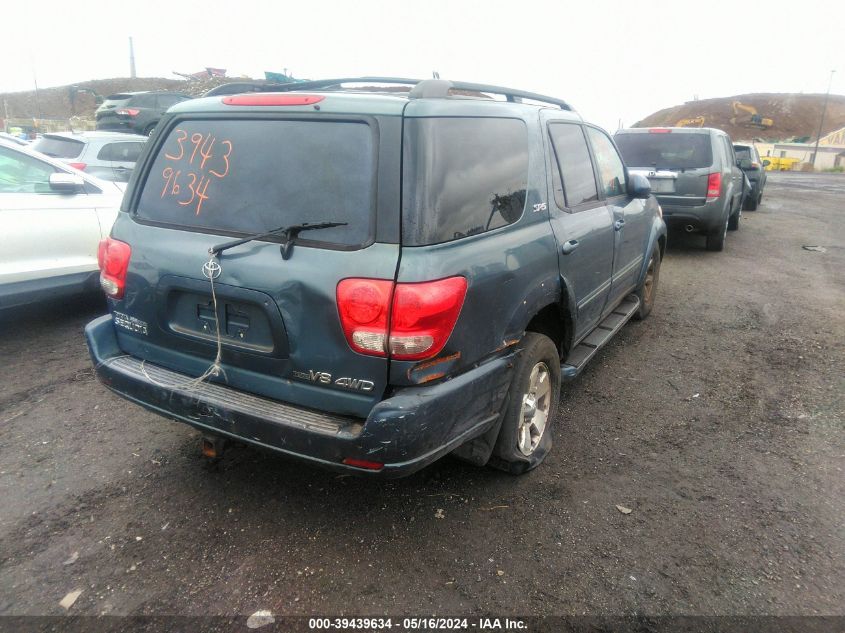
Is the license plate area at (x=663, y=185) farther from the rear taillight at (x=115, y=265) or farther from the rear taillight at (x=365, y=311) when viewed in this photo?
the rear taillight at (x=115, y=265)

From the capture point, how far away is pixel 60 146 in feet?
29.8

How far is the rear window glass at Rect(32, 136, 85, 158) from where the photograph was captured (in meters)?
8.99

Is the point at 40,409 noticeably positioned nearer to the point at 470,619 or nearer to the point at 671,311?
the point at 470,619

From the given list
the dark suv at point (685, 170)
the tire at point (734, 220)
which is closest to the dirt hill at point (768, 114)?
the tire at point (734, 220)

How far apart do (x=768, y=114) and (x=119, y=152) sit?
4343 inches

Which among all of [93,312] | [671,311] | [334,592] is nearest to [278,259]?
[334,592]

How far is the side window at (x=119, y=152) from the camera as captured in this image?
9180 millimetres

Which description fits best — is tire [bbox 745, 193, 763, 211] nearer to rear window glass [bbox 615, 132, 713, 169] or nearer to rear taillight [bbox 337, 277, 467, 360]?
rear window glass [bbox 615, 132, 713, 169]

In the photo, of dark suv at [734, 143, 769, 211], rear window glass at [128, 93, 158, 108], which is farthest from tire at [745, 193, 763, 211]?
rear window glass at [128, 93, 158, 108]

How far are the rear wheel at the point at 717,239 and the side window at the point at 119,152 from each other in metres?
9.09

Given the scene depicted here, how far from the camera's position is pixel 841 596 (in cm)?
238

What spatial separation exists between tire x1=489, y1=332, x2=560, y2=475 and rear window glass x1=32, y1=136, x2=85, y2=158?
8.79 metres

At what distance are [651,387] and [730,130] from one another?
93.7 metres

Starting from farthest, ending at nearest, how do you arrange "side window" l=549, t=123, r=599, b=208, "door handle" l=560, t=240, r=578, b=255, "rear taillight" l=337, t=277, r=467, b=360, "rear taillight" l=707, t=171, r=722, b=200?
1. "rear taillight" l=707, t=171, r=722, b=200
2. "side window" l=549, t=123, r=599, b=208
3. "door handle" l=560, t=240, r=578, b=255
4. "rear taillight" l=337, t=277, r=467, b=360
